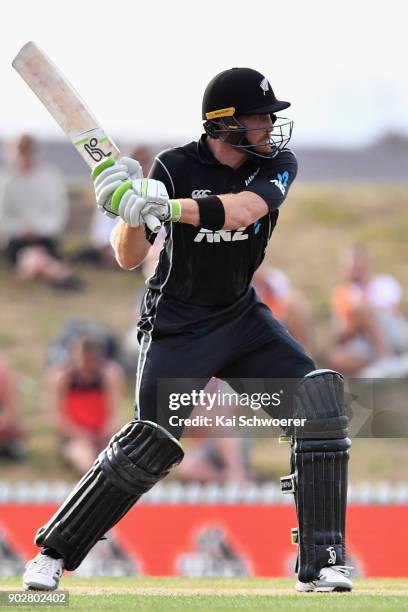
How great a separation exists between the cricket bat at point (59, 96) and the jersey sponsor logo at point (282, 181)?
25.2 inches

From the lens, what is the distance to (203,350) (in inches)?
212

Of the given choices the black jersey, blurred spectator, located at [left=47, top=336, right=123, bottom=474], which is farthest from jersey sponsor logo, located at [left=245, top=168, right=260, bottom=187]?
blurred spectator, located at [left=47, top=336, right=123, bottom=474]

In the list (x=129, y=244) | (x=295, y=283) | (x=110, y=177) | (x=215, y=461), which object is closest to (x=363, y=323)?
(x=295, y=283)

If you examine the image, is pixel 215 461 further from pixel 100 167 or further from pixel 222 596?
pixel 100 167

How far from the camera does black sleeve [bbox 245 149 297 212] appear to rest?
17.3ft

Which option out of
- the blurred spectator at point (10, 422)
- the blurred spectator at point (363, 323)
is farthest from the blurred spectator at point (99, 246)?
the blurred spectator at point (363, 323)

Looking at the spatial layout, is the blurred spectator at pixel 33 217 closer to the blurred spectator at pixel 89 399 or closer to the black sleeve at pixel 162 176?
the blurred spectator at pixel 89 399

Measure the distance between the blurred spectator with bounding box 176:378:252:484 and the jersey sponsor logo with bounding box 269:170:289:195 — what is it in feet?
18.8

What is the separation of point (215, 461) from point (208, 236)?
19.4 feet

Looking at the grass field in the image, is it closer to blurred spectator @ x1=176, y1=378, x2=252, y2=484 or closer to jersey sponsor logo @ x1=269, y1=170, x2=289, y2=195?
jersey sponsor logo @ x1=269, y1=170, x2=289, y2=195

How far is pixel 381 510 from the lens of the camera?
9281 millimetres

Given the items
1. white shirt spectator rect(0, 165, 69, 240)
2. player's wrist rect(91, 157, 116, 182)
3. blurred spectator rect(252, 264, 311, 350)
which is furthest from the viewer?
white shirt spectator rect(0, 165, 69, 240)

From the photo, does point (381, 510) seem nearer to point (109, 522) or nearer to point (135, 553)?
point (135, 553)

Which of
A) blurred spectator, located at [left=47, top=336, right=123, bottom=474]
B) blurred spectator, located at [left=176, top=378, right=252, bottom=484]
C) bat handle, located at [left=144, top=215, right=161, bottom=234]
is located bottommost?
blurred spectator, located at [left=176, top=378, right=252, bottom=484]
